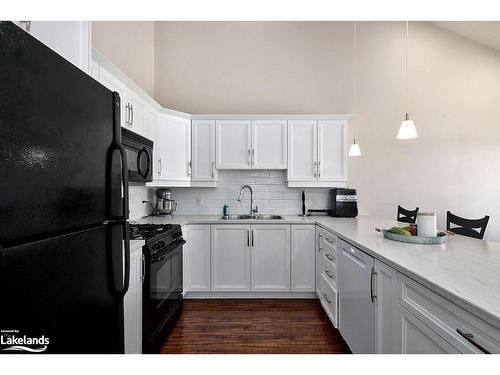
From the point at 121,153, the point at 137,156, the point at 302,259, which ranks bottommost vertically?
the point at 302,259

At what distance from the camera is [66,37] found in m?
1.39

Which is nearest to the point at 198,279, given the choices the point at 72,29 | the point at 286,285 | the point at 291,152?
the point at 286,285

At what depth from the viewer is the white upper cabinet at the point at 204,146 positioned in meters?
3.43

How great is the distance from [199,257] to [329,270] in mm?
1430

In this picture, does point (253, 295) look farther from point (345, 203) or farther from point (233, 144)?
point (233, 144)

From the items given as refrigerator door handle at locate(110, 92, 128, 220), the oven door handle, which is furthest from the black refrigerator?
the oven door handle

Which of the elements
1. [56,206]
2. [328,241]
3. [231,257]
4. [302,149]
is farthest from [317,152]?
[56,206]

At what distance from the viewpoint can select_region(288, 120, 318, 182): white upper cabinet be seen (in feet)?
11.2

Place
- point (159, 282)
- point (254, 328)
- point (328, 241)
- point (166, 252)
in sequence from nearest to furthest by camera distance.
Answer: point (159, 282) → point (166, 252) → point (254, 328) → point (328, 241)

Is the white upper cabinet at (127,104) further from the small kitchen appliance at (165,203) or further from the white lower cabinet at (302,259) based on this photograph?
the white lower cabinet at (302,259)

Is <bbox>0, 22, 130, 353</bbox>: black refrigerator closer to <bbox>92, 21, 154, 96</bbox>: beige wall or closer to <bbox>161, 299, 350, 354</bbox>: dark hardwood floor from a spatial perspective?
<bbox>161, 299, 350, 354</bbox>: dark hardwood floor

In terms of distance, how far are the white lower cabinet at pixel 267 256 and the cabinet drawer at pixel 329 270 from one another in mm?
458

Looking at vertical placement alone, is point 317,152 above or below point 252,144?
below
